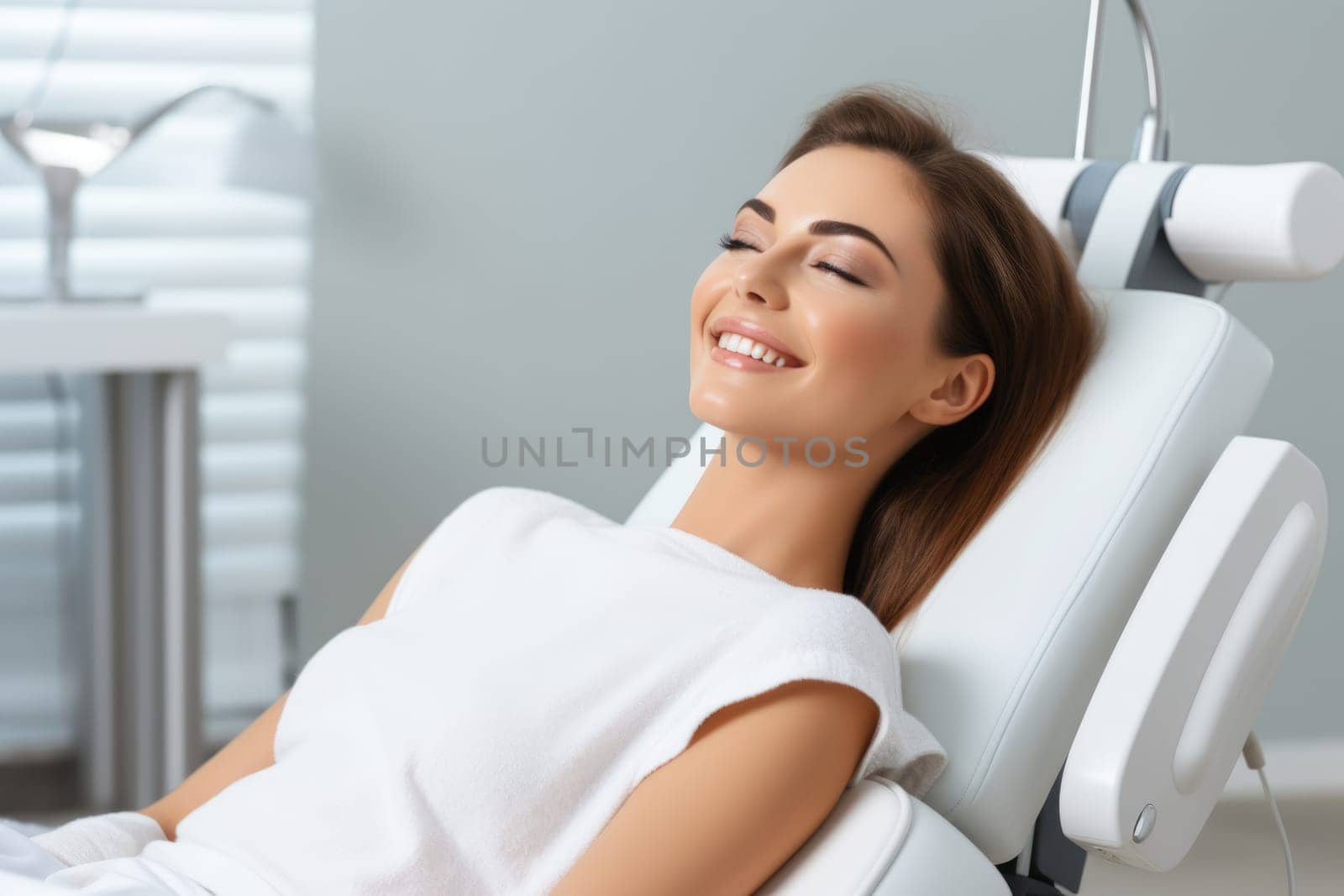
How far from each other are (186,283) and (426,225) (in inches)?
16.0

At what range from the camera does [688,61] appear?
2.31 metres

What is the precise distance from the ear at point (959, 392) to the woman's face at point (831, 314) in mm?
13

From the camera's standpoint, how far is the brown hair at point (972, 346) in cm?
117

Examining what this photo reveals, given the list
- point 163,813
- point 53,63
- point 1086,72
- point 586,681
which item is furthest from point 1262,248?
point 53,63

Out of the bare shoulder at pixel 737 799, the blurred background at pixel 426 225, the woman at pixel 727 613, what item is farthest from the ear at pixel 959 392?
the blurred background at pixel 426 225

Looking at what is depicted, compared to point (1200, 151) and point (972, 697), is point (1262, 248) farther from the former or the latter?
point (1200, 151)

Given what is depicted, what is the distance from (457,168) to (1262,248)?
137 centimetres

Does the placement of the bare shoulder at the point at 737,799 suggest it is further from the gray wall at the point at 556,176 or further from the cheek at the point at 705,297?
the gray wall at the point at 556,176

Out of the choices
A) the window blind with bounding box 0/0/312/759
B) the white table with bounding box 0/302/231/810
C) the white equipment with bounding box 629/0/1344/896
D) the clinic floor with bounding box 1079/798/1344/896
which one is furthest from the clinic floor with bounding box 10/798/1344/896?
the white equipment with bounding box 629/0/1344/896

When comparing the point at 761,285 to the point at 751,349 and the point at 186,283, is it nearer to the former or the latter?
the point at 751,349

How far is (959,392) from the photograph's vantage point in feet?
3.96

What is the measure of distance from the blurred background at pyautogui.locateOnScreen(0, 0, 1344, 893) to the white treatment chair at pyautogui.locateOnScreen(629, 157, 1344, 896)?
3.73 feet

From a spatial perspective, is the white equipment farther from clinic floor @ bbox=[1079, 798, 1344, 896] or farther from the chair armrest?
clinic floor @ bbox=[1079, 798, 1344, 896]

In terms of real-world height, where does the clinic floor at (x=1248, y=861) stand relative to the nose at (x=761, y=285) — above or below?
below
